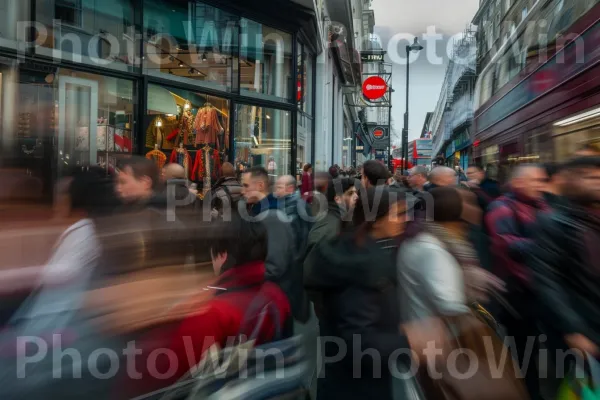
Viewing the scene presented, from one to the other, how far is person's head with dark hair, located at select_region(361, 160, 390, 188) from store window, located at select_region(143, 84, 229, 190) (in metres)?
6.17

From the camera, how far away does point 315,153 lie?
20.0 metres

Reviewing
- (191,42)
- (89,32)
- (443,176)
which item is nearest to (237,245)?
(443,176)

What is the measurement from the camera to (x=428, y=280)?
2.86 meters

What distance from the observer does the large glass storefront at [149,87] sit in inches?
315

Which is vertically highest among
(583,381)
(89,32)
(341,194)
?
(89,32)

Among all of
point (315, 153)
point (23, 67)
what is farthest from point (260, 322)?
point (315, 153)

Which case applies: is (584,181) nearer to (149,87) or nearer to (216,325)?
(216,325)

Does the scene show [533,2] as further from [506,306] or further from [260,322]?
[260,322]

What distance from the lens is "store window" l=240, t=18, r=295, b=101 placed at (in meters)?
13.5

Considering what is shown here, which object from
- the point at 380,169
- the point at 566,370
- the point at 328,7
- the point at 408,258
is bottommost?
the point at 566,370

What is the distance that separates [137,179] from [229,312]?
1.38m

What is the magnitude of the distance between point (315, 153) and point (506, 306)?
15.9 meters

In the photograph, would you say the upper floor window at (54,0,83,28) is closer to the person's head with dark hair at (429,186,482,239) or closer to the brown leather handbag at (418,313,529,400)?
the person's head with dark hair at (429,186,482,239)

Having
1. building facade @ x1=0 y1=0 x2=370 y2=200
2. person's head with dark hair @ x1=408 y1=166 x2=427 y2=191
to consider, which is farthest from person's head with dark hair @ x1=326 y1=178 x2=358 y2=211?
person's head with dark hair @ x1=408 y1=166 x2=427 y2=191
